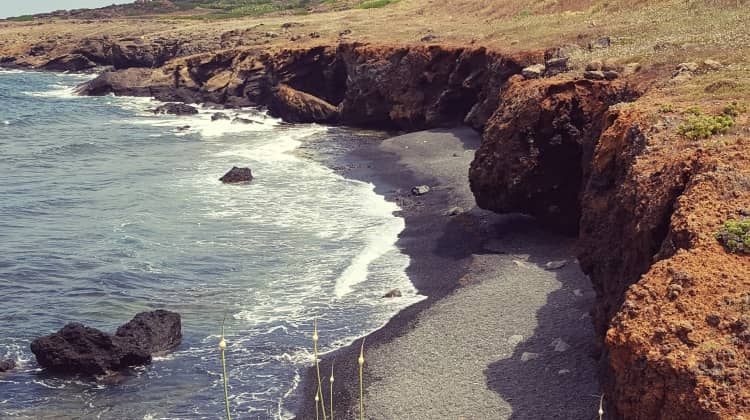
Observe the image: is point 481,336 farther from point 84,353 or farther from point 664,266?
point 84,353

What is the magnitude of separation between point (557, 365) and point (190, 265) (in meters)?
12.8

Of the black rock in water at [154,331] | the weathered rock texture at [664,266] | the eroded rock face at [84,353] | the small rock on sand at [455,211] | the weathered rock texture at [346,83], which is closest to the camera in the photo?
the weathered rock texture at [664,266]

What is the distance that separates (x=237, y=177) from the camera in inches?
1379

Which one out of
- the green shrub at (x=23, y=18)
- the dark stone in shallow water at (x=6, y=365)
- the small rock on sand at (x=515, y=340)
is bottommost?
the small rock on sand at (x=515, y=340)

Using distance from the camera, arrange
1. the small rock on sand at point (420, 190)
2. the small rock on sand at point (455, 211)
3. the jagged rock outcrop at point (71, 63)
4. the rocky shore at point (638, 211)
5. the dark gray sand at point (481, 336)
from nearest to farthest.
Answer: the rocky shore at point (638, 211) → the dark gray sand at point (481, 336) → the small rock on sand at point (455, 211) → the small rock on sand at point (420, 190) → the jagged rock outcrop at point (71, 63)

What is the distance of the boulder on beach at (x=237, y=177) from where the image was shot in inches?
1378

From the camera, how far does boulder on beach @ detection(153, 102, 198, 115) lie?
5773 centimetres

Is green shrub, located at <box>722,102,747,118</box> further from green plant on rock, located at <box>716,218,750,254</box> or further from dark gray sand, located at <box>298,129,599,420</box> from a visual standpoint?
green plant on rock, located at <box>716,218,750,254</box>

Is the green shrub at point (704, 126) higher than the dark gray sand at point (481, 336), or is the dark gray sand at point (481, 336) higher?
the green shrub at point (704, 126)

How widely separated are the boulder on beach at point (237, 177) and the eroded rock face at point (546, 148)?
1451 cm

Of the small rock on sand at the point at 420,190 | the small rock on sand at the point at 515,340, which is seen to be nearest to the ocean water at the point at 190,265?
the small rock on sand at the point at 420,190

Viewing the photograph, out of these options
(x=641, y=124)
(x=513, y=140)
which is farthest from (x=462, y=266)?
(x=641, y=124)

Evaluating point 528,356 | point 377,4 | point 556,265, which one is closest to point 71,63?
point 377,4

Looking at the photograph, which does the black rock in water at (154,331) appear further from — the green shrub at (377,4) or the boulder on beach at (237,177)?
the green shrub at (377,4)
